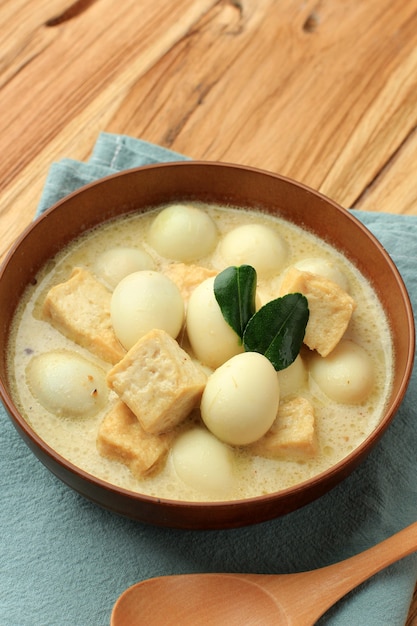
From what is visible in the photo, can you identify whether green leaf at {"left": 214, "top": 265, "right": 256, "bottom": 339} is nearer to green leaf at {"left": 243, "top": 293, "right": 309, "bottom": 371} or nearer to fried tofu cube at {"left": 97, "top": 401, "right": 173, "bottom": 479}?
green leaf at {"left": 243, "top": 293, "right": 309, "bottom": 371}

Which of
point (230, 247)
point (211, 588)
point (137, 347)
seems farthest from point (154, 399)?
point (230, 247)

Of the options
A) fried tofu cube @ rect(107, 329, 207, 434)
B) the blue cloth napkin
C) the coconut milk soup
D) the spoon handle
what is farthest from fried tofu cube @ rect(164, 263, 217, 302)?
the spoon handle

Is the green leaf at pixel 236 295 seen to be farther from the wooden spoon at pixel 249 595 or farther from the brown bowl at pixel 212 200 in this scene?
the wooden spoon at pixel 249 595

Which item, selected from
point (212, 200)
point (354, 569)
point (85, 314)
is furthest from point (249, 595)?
point (212, 200)

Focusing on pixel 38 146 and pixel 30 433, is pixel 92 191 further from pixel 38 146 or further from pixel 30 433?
pixel 30 433

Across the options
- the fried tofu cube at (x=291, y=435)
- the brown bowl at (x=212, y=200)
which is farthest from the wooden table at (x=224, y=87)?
the fried tofu cube at (x=291, y=435)
